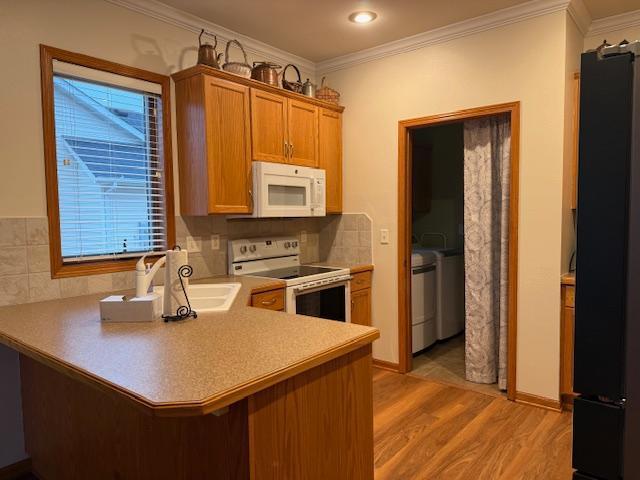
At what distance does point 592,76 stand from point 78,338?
1.73 metres

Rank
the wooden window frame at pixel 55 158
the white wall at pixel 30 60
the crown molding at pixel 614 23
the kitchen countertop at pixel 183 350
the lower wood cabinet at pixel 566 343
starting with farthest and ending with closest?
the crown molding at pixel 614 23, the lower wood cabinet at pixel 566 343, the wooden window frame at pixel 55 158, the white wall at pixel 30 60, the kitchen countertop at pixel 183 350

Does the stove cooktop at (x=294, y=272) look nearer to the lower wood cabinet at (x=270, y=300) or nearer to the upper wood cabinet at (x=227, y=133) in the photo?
the lower wood cabinet at (x=270, y=300)

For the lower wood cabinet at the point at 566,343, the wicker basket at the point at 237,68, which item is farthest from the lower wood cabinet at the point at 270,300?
the lower wood cabinet at the point at 566,343

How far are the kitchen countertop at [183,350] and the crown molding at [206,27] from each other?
6.18ft

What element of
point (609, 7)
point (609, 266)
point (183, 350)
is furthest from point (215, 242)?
point (609, 7)

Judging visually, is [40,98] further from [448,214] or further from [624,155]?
[448,214]

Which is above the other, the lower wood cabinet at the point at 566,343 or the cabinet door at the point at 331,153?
the cabinet door at the point at 331,153

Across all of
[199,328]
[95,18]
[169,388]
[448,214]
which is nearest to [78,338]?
[199,328]

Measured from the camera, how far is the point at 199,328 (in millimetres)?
1709

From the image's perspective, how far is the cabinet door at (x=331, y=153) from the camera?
3693 mm

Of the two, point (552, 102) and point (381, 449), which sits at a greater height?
point (552, 102)

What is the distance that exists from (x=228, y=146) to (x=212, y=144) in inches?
5.6

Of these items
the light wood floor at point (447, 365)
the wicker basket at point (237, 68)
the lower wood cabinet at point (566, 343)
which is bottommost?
the light wood floor at point (447, 365)

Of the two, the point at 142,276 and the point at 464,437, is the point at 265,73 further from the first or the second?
the point at 464,437
